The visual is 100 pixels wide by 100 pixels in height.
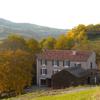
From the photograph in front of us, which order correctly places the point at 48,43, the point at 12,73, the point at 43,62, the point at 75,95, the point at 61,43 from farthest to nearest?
the point at 48,43 → the point at 61,43 → the point at 43,62 → the point at 12,73 → the point at 75,95

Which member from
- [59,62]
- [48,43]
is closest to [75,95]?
[59,62]

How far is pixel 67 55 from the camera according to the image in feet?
270

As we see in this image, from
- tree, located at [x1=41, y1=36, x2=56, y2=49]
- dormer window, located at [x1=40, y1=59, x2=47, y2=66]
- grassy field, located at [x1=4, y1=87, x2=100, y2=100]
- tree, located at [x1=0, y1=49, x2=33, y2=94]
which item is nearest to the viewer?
grassy field, located at [x1=4, y1=87, x2=100, y2=100]

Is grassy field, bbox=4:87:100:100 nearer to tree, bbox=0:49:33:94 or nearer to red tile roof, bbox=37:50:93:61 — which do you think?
tree, bbox=0:49:33:94

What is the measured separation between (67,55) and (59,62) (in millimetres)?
2545

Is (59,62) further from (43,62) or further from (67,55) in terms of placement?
(43,62)

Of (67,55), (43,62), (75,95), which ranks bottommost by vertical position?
(43,62)


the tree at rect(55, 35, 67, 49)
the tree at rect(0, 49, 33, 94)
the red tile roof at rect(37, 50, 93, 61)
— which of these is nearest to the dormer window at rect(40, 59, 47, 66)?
the red tile roof at rect(37, 50, 93, 61)

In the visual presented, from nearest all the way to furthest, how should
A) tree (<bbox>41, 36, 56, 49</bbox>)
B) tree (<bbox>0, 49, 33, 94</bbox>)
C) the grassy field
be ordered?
the grassy field → tree (<bbox>0, 49, 33, 94</bbox>) → tree (<bbox>41, 36, 56, 49</bbox>)

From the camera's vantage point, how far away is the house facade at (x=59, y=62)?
8038 cm

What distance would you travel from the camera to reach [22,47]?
9594 cm

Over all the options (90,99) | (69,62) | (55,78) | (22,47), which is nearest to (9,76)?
(55,78)

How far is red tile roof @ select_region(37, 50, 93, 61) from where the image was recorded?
8044 centimetres

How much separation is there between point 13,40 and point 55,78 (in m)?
29.1
